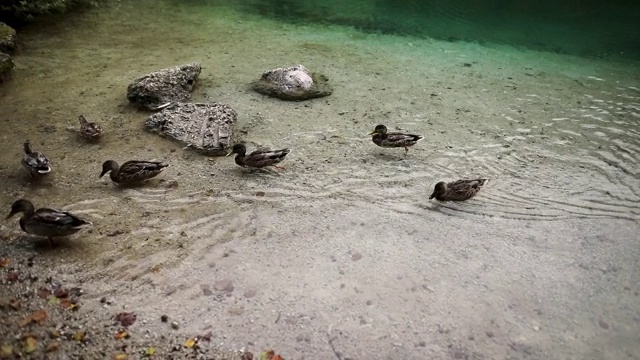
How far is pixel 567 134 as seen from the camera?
22.9 feet

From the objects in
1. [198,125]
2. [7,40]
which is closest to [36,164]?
[198,125]

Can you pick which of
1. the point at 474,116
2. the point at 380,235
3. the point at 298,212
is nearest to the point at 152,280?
the point at 298,212

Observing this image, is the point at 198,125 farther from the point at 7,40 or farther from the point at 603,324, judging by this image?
the point at 7,40

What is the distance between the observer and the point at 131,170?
5145mm

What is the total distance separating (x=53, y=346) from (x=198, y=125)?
3.65 m

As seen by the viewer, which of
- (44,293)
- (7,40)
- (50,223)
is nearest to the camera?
(44,293)

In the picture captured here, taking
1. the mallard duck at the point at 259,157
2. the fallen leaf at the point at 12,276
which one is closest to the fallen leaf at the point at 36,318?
the fallen leaf at the point at 12,276

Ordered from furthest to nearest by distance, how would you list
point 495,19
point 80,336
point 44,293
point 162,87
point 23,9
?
point 495,19 < point 23,9 < point 162,87 < point 44,293 < point 80,336

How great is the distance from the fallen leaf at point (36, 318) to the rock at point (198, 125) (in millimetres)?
2884

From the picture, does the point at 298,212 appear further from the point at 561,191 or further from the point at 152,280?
the point at 561,191

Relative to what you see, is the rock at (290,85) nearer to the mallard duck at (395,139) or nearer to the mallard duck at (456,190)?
the mallard duck at (395,139)

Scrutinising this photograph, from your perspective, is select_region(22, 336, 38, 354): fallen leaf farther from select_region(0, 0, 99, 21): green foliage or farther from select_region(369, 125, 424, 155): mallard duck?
select_region(0, 0, 99, 21): green foliage

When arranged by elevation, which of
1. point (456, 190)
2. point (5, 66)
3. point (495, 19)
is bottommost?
point (5, 66)

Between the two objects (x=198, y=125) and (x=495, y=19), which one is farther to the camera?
(x=495, y=19)
